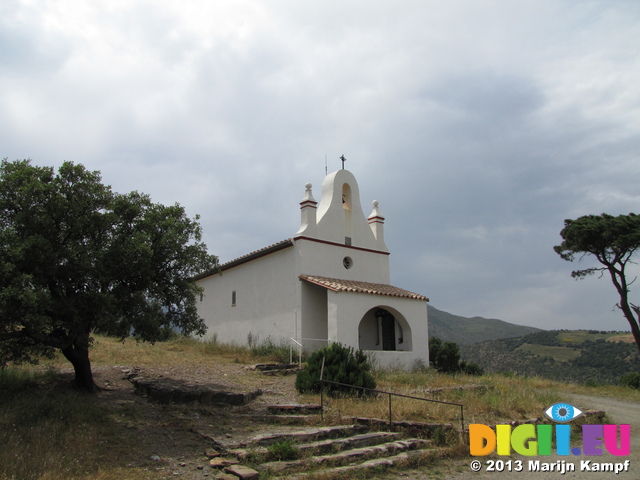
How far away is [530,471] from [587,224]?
1992 cm

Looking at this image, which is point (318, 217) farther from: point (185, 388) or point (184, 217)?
point (185, 388)

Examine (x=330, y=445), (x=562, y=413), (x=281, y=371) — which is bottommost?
(x=562, y=413)

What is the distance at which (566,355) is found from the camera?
44062 mm

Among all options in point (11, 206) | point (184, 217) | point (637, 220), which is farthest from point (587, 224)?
point (11, 206)

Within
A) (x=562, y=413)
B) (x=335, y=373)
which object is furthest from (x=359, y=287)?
(x=562, y=413)

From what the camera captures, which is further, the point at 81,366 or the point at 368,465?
the point at 81,366

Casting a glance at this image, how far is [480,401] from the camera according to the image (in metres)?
12.4

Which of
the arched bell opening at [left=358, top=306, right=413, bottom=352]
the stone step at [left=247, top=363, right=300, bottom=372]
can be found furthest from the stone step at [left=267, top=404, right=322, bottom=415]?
the arched bell opening at [left=358, top=306, right=413, bottom=352]

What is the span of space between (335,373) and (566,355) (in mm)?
39677

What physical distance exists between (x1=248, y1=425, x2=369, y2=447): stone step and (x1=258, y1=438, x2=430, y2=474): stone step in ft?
1.99

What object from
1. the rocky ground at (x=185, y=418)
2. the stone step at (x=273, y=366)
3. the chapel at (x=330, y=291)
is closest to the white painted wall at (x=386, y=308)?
the chapel at (x=330, y=291)

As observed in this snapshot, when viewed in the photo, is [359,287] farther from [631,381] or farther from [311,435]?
[631,381]

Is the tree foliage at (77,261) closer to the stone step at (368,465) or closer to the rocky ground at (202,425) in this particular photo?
the rocky ground at (202,425)

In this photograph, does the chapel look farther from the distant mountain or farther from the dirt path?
the distant mountain
